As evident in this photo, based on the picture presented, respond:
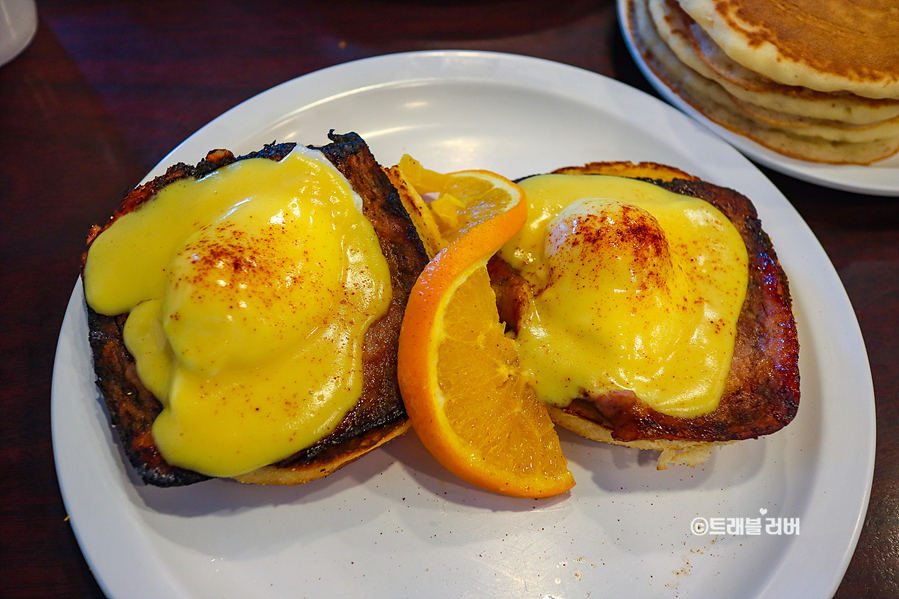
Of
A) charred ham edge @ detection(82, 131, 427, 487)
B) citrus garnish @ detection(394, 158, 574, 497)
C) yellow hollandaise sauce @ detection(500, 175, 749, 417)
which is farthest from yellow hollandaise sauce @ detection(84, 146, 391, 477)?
yellow hollandaise sauce @ detection(500, 175, 749, 417)

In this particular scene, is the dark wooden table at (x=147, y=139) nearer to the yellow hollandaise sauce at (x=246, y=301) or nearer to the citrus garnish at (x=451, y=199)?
the yellow hollandaise sauce at (x=246, y=301)

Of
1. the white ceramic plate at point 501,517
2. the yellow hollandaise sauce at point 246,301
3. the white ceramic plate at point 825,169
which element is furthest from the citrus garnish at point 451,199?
the white ceramic plate at point 825,169

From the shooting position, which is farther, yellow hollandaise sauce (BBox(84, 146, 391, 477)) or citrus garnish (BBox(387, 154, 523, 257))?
citrus garnish (BBox(387, 154, 523, 257))

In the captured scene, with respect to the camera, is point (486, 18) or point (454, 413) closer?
point (454, 413)

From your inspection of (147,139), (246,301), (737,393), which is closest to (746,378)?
(737,393)

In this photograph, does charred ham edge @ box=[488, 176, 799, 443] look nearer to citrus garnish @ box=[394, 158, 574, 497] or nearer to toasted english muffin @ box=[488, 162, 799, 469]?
toasted english muffin @ box=[488, 162, 799, 469]

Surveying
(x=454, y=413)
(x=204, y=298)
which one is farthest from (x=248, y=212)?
(x=454, y=413)

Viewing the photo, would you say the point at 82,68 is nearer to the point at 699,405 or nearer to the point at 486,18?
the point at 486,18
